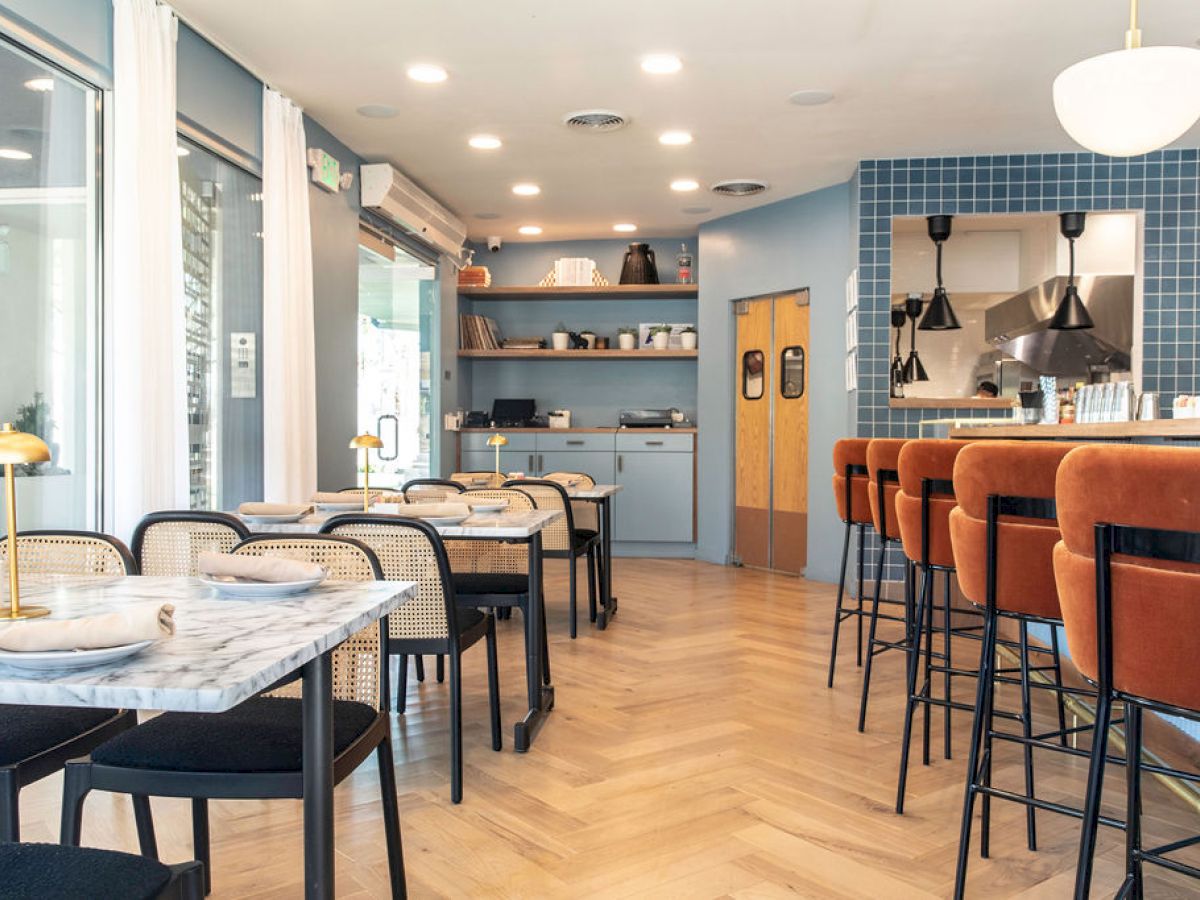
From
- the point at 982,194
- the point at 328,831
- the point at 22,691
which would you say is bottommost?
the point at 328,831

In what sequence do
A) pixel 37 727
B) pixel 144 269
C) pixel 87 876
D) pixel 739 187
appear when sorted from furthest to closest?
1. pixel 739 187
2. pixel 144 269
3. pixel 37 727
4. pixel 87 876

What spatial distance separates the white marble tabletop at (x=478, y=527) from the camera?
262cm

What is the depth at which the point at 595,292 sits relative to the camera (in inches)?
317

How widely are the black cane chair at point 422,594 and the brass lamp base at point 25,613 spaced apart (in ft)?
3.39

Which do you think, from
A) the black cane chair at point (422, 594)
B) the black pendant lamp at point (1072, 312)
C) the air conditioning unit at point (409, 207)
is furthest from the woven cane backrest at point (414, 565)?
the black pendant lamp at point (1072, 312)

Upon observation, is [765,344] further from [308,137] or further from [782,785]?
[782,785]

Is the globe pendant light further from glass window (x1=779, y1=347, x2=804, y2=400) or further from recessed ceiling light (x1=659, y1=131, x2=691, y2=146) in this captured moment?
glass window (x1=779, y1=347, x2=804, y2=400)

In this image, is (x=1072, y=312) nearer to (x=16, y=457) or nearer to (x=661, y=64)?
(x=661, y=64)

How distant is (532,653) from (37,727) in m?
1.66

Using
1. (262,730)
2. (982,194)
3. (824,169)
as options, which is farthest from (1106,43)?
(262,730)

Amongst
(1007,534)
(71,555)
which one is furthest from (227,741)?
(1007,534)

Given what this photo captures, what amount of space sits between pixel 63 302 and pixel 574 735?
239 centimetres

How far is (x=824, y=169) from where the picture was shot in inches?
237

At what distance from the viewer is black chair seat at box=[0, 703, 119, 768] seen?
1539 mm
